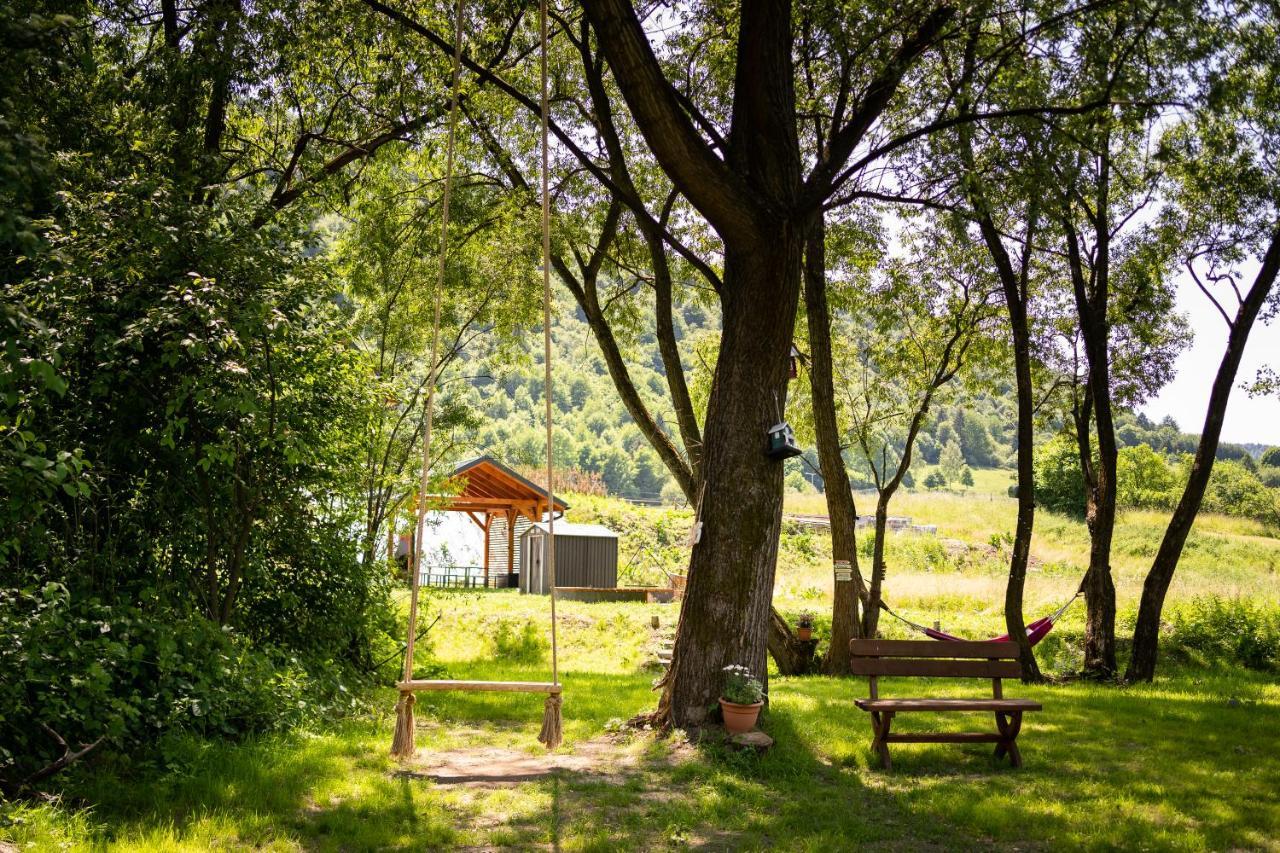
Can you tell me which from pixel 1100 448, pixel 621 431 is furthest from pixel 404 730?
pixel 621 431

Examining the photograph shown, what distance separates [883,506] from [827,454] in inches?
113

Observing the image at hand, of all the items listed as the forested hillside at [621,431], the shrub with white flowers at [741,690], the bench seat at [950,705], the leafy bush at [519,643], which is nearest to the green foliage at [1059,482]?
the leafy bush at [519,643]

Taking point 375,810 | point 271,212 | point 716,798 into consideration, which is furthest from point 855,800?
point 271,212

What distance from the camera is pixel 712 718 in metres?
5.07

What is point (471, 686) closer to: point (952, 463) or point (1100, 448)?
point (1100, 448)

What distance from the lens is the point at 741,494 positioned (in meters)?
5.17

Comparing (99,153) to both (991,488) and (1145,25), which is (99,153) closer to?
(1145,25)

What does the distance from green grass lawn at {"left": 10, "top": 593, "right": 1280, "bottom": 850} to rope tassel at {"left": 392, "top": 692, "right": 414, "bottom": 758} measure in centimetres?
17

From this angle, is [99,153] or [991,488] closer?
[99,153]

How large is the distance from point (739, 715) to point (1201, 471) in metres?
5.97

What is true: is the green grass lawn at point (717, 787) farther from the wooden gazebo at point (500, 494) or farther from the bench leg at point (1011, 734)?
the wooden gazebo at point (500, 494)

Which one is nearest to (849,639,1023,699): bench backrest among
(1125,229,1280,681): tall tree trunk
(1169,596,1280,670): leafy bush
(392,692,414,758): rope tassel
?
(392,692,414,758): rope tassel

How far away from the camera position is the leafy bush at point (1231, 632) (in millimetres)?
10117

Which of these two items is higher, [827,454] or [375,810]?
[827,454]
